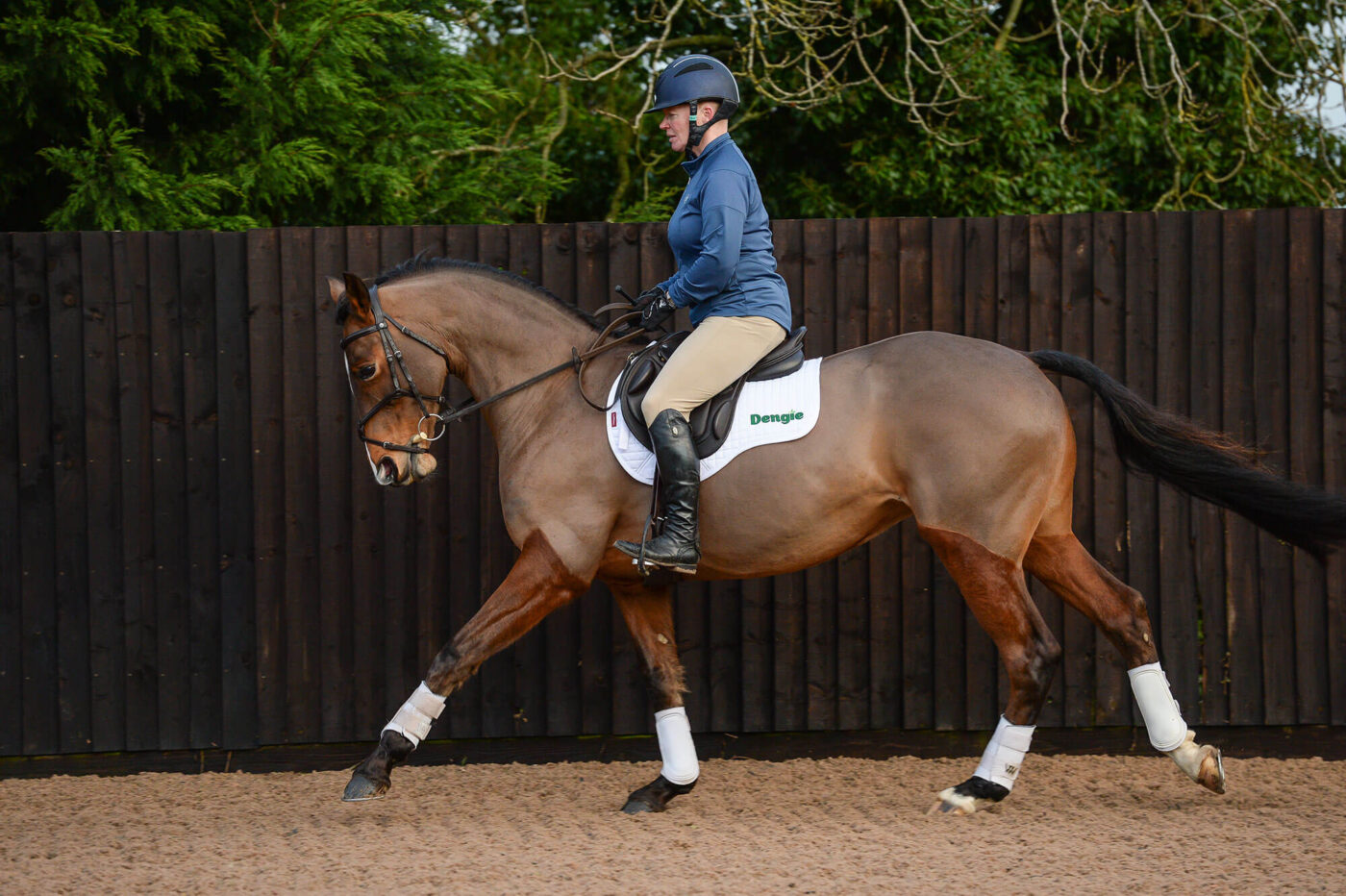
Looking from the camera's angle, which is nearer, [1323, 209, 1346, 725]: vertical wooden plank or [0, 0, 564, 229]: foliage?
[1323, 209, 1346, 725]: vertical wooden plank

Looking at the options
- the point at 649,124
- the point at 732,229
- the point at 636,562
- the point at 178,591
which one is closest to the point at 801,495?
the point at 636,562

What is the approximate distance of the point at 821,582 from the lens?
562 centimetres

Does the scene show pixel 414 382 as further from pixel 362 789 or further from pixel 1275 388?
pixel 1275 388

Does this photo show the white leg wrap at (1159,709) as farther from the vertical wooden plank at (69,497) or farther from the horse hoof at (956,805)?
the vertical wooden plank at (69,497)

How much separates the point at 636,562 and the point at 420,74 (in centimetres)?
626

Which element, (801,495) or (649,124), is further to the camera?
(649,124)

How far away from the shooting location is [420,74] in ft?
30.0

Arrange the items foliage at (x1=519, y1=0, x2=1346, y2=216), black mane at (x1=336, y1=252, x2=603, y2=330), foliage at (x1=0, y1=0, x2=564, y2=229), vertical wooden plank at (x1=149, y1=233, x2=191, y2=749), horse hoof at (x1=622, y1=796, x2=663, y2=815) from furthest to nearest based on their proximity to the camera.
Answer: foliage at (x1=519, y1=0, x2=1346, y2=216) < foliage at (x1=0, y1=0, x2=564, y2=229) < vertical wooden plank at (x1=149, y1=233, x2=191, y2=749) < black mane at (x1=336, y1=252, x2=603, y2=330) < horse hoof at (x1=622, y1=796, x2=663, y2=815)

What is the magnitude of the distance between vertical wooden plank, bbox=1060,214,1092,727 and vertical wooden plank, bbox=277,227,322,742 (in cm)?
378

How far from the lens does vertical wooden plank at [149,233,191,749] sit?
5543 mm

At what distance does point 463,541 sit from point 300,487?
2.85 ft

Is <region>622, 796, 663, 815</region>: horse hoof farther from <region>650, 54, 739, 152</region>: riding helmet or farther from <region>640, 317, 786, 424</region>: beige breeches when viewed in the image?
<region>650, 54, 739, 152</region>: riding helmet

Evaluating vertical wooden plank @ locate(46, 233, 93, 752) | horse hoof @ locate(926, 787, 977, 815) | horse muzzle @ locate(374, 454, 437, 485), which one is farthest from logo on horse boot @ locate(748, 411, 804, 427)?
vertical wooden plank @ locate(46, 233, 93, 752)

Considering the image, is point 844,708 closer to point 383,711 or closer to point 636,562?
point 636,562
